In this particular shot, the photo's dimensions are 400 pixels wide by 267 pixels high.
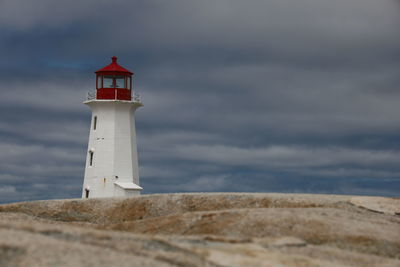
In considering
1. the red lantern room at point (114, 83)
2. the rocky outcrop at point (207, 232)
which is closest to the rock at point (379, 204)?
the rocky outcrop at point (207, 232)

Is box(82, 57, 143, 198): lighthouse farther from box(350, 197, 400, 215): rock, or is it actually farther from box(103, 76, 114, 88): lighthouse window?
box(350, 197, 400, 215): rock

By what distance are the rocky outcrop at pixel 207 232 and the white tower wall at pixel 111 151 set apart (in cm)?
1175

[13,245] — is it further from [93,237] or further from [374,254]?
A: [374,254]

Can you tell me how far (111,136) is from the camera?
49.4 m

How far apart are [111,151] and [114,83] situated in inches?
201

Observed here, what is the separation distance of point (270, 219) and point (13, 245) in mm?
10770

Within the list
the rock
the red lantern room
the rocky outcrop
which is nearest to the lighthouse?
the red lantern room

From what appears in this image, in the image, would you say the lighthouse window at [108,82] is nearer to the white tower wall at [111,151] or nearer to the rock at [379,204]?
the white tower wall at [111,151]

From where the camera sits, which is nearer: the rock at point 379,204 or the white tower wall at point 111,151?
the rock at point 379,204

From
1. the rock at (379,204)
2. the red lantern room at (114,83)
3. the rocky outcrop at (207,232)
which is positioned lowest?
the rocky outcrop at (207,232)

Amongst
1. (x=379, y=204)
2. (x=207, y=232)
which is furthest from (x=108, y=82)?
(x=207, y=232)

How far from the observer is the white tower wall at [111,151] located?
48.4 m

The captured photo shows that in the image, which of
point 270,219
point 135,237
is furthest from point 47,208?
point 135,237

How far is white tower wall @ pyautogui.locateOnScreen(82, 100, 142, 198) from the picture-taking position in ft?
159
